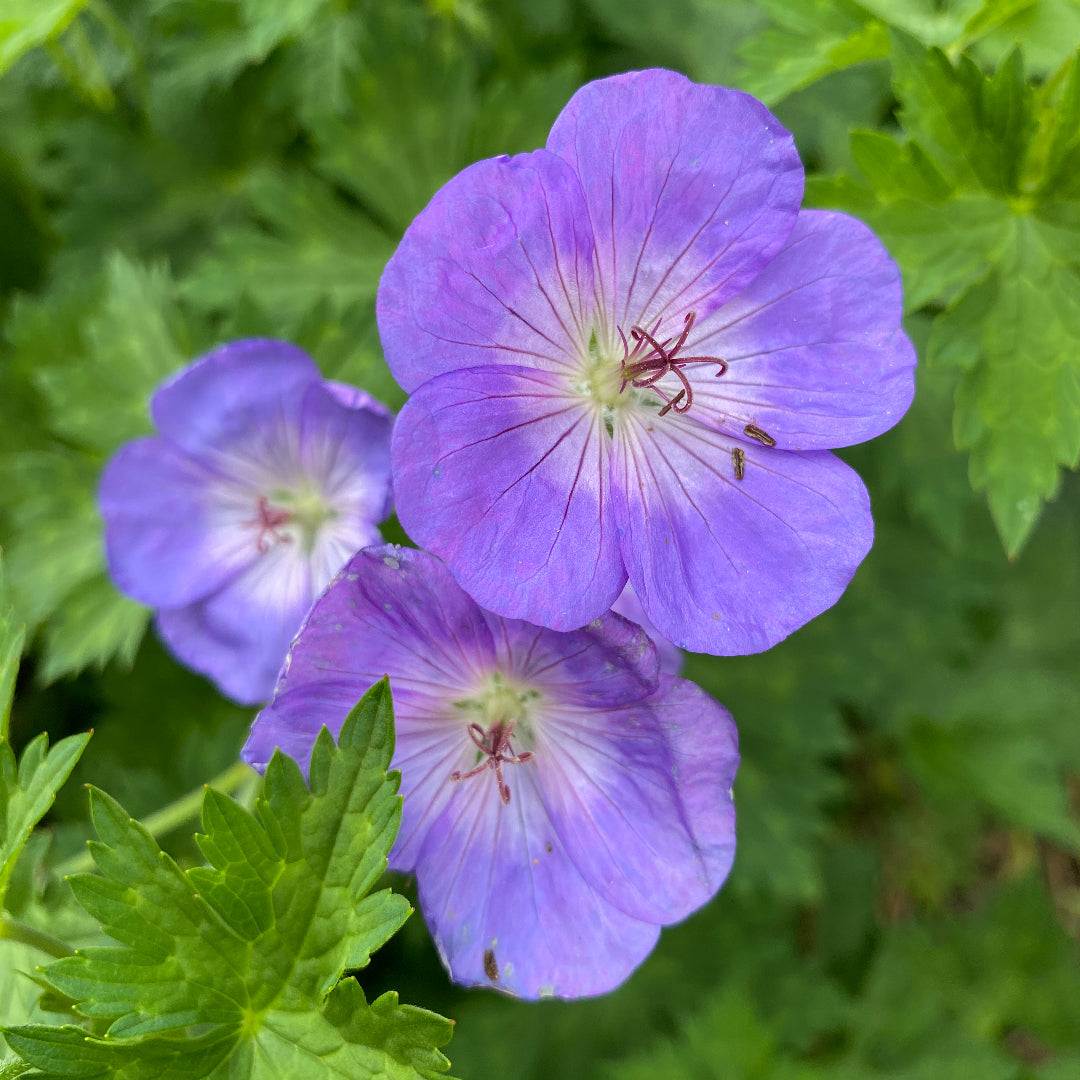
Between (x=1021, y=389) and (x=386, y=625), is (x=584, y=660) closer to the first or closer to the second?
(x=386, y=625)

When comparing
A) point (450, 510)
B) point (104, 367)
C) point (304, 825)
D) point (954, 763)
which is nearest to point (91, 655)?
point (104, 367)

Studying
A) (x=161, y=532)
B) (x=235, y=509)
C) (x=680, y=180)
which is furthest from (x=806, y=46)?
(x=161, y=532)

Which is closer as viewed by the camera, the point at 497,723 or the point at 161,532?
the point at 497,723

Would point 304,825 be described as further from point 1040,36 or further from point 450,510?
point 1040,36

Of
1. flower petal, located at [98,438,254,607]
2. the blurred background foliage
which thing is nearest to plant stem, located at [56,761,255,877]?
the blurred background foliage

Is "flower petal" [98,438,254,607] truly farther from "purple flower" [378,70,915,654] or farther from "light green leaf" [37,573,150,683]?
"purple flower" [378,70,915,654]

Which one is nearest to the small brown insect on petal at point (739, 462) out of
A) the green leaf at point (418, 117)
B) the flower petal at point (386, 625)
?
the flower petal at point (386, 625)
